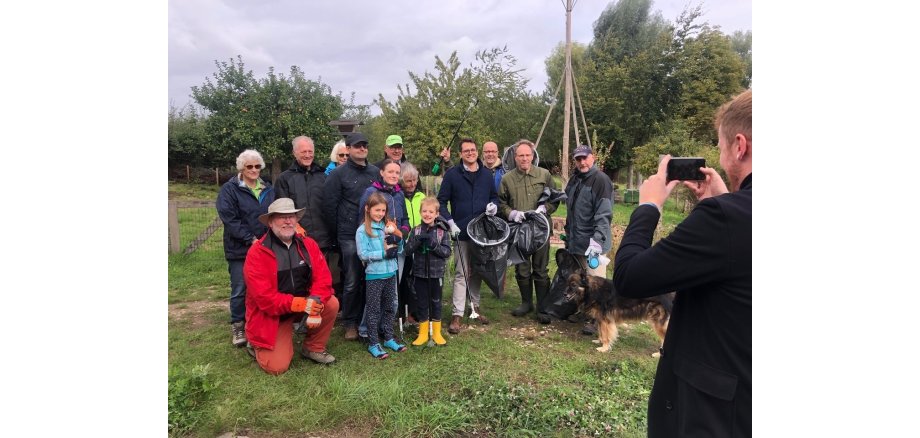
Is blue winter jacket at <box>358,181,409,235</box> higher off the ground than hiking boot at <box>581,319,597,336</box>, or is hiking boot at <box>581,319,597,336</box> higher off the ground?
blue winter jacket at <box>358,181,409,235</box>

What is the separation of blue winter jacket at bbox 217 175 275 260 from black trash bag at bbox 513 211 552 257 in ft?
9.08

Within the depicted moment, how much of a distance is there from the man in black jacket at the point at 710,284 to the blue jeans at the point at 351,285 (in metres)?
3.68

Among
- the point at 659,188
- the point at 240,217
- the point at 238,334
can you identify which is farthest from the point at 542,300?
the point at 659,188

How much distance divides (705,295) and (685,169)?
1.41 feet

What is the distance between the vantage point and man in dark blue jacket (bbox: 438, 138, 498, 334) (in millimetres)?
5246

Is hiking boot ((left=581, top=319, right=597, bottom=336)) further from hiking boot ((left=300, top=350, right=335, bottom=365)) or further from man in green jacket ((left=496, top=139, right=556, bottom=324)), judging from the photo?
hiking boot ((left=300, top=350, right=335, bottom=365))

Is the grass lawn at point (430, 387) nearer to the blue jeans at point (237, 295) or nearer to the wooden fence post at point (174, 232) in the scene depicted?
the blue jeans at point (237, 295)

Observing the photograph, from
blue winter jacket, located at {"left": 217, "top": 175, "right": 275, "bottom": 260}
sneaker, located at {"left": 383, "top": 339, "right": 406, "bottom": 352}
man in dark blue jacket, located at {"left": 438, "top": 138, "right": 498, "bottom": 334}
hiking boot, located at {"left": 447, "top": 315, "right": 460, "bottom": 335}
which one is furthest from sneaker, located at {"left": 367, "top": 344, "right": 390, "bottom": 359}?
blue winter jacket, located at {"left": 217, "top": 175, "right": 275, "bottom": 260}

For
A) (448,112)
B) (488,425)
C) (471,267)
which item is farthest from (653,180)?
(448,112)

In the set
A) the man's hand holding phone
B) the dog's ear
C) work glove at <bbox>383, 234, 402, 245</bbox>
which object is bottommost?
the dog's ear

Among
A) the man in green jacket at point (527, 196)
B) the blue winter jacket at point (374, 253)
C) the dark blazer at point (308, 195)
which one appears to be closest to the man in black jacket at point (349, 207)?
the dark blazer at point (308, 195)

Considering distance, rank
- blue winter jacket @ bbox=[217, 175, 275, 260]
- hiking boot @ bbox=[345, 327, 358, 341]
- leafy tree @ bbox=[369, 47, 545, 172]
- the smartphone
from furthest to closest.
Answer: leafy tree @ bbox=[369, 47, 545, 172], hiking boot @ bbox=[345, 327, 358, 341], blue winter jacket @ bbox=[217, 175, 275, 260], the smartphone

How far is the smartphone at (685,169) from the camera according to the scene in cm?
145

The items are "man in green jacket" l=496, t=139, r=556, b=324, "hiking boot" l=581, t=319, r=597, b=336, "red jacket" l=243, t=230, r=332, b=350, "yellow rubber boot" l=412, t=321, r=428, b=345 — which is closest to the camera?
"red jacket" l=243, t=230, r=332, b=350
